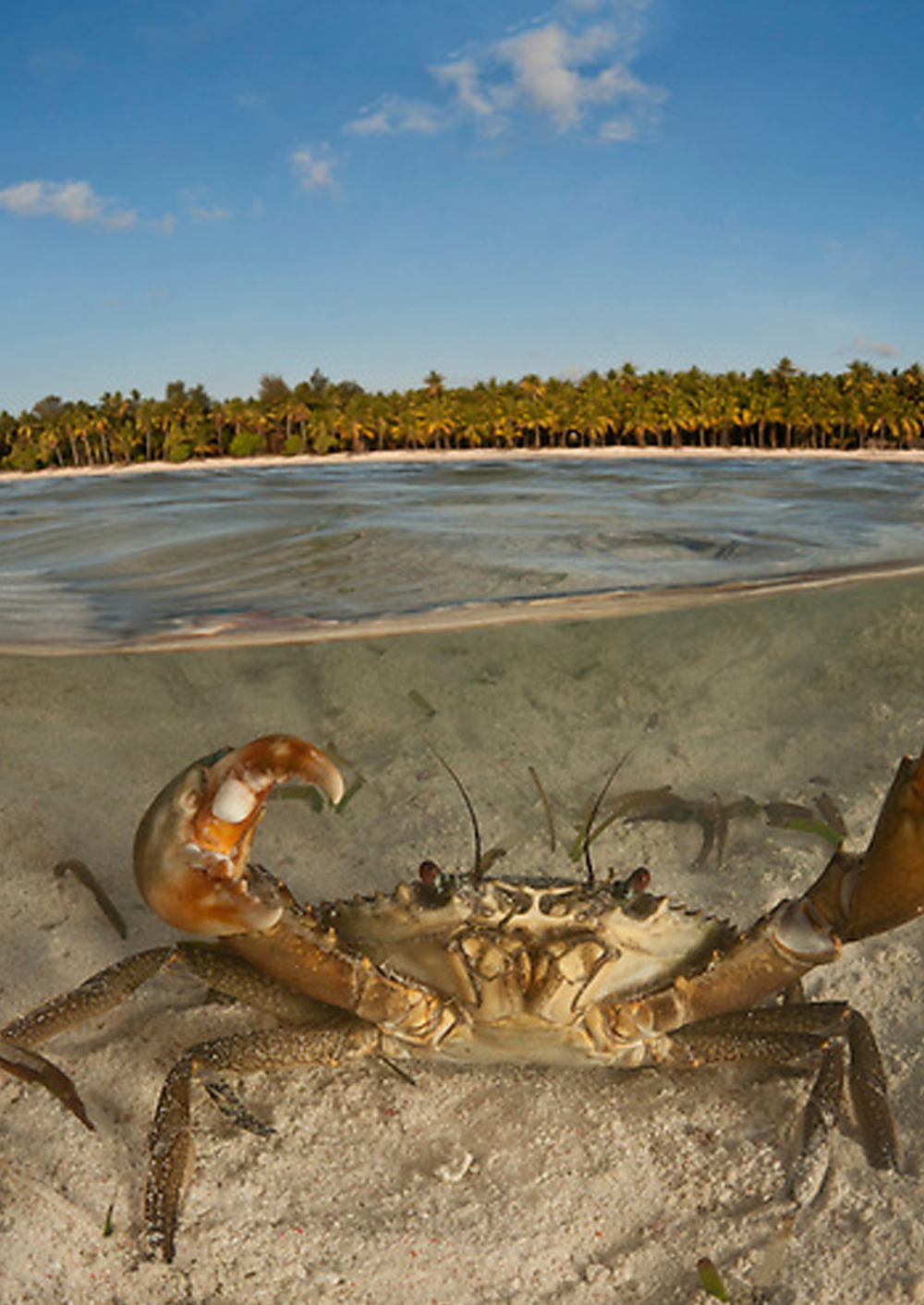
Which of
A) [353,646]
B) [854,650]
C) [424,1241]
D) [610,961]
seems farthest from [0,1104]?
[854,650]

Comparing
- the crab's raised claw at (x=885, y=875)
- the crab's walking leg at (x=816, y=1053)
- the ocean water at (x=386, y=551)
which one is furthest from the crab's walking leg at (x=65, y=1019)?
the ocean water at (x=386, y=551)

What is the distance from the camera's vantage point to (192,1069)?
3.91m

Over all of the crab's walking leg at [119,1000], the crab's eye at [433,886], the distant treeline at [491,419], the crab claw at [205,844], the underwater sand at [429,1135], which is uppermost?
the distant treeline at [491,419]

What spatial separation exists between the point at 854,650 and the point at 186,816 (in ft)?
48.8

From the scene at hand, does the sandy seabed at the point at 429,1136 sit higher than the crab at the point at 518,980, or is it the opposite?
the crab at the point at 518,980

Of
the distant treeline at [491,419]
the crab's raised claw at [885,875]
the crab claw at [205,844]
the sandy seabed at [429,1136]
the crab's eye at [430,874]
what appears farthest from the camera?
the distant treeline at [491,419]

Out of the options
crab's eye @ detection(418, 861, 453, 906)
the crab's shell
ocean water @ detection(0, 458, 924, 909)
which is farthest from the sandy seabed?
crab's eye @ detection(418, 861, 453, 906)

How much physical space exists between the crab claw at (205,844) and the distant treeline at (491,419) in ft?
193

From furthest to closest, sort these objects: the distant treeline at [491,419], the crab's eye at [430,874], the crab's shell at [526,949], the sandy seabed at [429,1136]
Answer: the distant treeline at [491,419]
the crab's eye at [430,874]
the crab's shell at [526,949]
the sandy seabed at [429,1136]

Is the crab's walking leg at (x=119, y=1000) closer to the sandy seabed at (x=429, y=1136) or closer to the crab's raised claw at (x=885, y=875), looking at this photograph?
the sandy seabed at (x=429, y=1136)

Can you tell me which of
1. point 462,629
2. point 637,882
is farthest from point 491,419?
point 637,882

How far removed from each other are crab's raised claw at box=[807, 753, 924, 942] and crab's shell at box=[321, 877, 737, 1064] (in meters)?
0.45

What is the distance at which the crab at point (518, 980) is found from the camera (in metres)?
3.71

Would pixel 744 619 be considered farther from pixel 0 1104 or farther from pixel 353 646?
pixel 0 1104
